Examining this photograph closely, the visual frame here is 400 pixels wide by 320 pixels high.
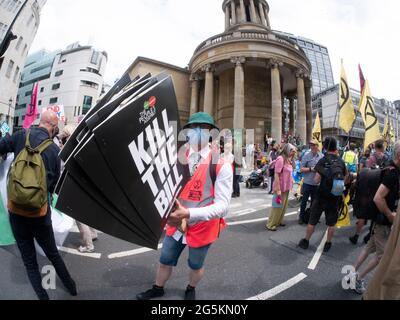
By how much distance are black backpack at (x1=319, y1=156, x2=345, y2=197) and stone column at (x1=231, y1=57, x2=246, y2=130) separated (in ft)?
54.9

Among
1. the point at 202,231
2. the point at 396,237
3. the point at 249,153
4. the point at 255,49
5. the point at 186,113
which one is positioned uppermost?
the point at 255,49

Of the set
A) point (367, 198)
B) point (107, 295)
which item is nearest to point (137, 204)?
point (107, 295)

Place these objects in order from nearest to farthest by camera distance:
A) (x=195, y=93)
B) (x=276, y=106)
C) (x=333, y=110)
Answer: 1. (x=276, y=106)
2. (x=195, y=93)
3. (x=333, y=110)

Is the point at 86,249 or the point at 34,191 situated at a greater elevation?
the point at 34,191

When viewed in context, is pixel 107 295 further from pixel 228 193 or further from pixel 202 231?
pixel 228 193

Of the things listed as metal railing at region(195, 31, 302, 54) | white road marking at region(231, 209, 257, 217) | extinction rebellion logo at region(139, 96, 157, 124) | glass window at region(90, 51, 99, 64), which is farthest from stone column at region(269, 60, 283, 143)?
glass window at region(90, 51, 99, 64)

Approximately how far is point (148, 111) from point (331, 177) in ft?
12.7

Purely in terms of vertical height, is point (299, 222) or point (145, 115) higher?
point (145, 115)

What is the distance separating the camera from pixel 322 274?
2.96 meters

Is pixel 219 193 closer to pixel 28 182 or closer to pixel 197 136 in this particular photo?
pixel 197 136

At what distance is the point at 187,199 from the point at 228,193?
14.8 inches

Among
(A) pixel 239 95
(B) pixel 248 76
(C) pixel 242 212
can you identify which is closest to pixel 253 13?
(B) pixel 248 76

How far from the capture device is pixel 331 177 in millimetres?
3729

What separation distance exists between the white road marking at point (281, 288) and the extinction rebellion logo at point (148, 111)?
8.03 ft
